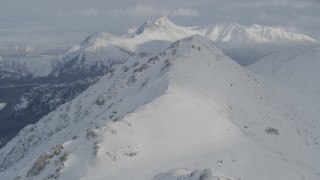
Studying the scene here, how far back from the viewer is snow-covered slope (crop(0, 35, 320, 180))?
81000mm

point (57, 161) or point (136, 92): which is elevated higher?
point (57, 161)

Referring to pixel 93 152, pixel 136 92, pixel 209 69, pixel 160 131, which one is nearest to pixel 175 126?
pixel 160 131

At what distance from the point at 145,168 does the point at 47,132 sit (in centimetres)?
9324

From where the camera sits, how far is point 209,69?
473ft

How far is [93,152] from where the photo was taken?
276ft

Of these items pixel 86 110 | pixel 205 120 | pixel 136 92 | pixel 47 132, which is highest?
pixel 205 120

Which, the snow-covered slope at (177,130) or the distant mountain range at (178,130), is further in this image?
the snow-covered slope at (177,130)

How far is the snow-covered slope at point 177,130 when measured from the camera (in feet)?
266

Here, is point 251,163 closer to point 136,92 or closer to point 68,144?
point 68,144

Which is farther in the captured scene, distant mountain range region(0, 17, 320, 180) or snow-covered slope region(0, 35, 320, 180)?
snow-covered slope region(0, 35, 320, 180)

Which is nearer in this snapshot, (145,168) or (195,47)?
A: (145,168)

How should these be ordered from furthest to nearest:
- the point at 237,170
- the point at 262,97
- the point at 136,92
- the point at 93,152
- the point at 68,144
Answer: the point at 262,97
the point at 136,92
the point at 68,144
the point at 93,152
the point at 237,170

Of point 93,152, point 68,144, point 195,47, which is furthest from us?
point 195,47

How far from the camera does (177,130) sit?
311 feet
